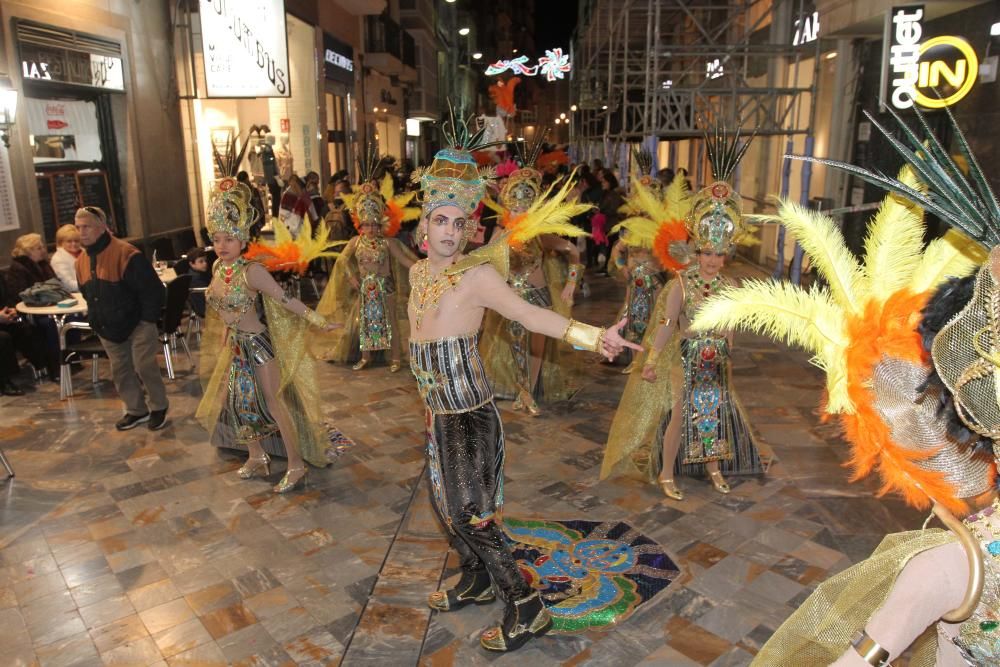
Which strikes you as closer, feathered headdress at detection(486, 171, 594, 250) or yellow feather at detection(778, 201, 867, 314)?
yellow feather at detection(778, 201, 867, 314)

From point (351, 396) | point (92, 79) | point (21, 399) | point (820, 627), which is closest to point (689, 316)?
point (820, 627)

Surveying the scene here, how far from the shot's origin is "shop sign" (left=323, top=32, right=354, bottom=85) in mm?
15945

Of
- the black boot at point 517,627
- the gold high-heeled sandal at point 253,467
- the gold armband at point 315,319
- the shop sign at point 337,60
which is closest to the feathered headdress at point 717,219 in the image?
the black boot at point 517,627

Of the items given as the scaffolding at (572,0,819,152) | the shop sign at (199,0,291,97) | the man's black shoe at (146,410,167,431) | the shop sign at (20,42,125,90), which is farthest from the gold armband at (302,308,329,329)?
the shop sign at (199,0,291,97)

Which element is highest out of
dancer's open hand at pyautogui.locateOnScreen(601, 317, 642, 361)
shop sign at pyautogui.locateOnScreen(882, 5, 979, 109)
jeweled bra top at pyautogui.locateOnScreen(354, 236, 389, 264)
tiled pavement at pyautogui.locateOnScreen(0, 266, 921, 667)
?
shop sign at pyautogui.locateOnScreen(882, 5, 979, 109)

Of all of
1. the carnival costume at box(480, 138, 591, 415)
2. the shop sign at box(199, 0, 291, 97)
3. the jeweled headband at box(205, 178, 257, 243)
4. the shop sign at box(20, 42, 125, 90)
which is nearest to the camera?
the jeweled headband at box(205, 178, 257, 243)

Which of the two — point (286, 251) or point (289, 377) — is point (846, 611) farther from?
point (286, 251)

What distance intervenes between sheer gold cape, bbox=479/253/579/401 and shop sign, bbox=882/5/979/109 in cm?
388

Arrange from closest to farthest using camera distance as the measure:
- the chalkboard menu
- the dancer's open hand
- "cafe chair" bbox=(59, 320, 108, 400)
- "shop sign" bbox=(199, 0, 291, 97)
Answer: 1. the dancer's open hand
2. "cafe chair" bbox=(59, 320, 108, 400)
3. the chalkboard menu
4. "shop sign" bbox=(199, 0, 291, 97)

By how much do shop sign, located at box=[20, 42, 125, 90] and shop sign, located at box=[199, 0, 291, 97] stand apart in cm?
120

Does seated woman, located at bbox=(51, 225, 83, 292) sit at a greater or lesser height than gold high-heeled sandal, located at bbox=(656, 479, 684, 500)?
greater

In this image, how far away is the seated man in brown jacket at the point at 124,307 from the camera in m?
5.50

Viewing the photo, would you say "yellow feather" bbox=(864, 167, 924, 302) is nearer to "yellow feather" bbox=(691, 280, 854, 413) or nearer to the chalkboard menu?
"yellow feather" bbox=(691, 280, 854, 413)

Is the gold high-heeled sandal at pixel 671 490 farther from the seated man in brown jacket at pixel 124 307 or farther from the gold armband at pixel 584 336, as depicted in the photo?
the seated man in brown jacket at pixel 124 307
